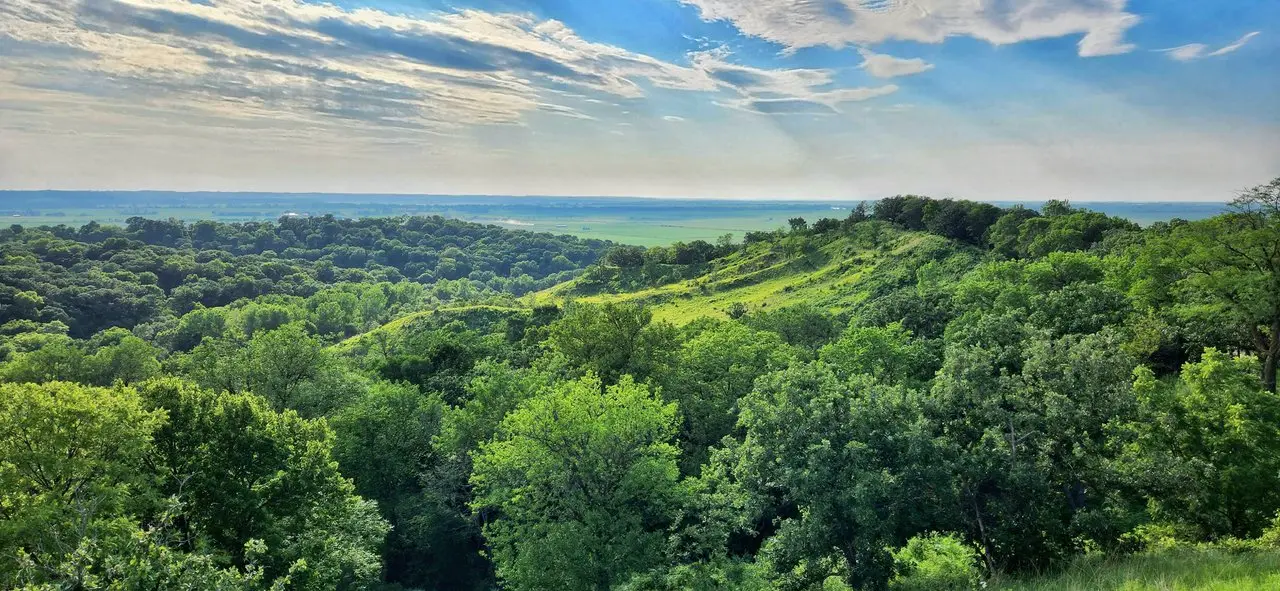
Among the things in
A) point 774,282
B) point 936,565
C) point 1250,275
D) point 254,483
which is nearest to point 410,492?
point 254,483

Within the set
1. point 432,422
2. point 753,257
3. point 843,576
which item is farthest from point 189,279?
point 843,576

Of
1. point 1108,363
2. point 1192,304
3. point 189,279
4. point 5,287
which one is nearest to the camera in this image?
point 1108,363

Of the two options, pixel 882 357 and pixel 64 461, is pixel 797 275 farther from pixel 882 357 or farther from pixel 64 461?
pixel 64 461

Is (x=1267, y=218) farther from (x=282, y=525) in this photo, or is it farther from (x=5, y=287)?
(x=5, y=287)

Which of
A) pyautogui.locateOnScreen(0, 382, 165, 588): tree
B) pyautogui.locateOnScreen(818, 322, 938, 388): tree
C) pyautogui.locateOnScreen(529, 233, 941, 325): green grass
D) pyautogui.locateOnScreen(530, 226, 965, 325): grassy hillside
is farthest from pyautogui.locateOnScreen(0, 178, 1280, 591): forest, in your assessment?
pyautogui.locateOnScreen(529, 233, 941, 325): green grass

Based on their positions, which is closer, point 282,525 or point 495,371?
point 282,525

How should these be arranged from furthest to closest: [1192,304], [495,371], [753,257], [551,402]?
[753,257]
[495,371]
[1192,304]
[551,402]

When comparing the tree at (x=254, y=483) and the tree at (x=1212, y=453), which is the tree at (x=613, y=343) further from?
the tree at (x=1212, y=453)
